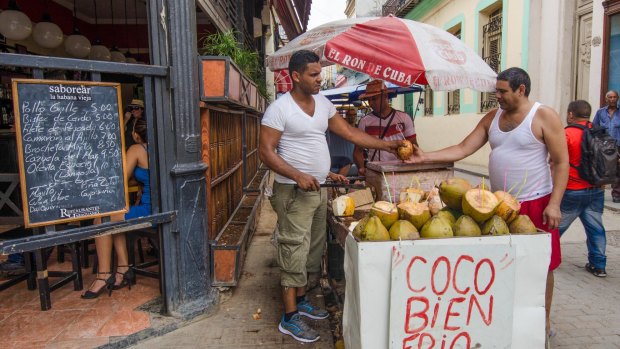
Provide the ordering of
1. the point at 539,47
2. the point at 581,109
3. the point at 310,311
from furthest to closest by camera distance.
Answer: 1. the point at 539,47
2. the point at 581,109
3. the point at 310,311

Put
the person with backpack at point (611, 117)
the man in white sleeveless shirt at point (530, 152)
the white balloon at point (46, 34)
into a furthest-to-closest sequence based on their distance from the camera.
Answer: the person with backpack at point (611, 117) → the white balloon at point (46, 34) → the man in white sleeveless shirt at point (530, 152)

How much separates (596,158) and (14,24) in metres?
6.58

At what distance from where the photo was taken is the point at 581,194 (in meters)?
4.54

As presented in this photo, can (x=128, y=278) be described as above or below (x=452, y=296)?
below

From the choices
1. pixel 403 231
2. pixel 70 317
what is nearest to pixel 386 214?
pixel 403 231

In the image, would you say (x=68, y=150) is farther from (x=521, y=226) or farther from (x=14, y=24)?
(x=14, y=24)

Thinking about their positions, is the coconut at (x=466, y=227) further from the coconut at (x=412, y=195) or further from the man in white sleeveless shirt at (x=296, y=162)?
the man in white sleeveless shirt at (x=296, y=162)

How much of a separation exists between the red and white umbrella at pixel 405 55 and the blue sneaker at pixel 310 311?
6.30 feet

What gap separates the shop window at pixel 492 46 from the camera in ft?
44.5

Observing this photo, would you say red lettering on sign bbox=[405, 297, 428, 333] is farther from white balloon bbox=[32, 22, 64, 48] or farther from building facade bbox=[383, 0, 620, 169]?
building facade bbox=[383, 0, 620, 169]

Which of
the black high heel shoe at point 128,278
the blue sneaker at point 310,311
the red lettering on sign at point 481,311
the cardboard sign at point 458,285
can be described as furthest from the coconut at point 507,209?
the black high heel shoe at point 128,278

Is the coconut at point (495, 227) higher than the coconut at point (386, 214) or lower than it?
lower

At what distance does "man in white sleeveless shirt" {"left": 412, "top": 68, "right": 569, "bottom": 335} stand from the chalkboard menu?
2.70 metres

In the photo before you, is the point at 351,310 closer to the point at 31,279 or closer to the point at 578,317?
the point at 578,317
